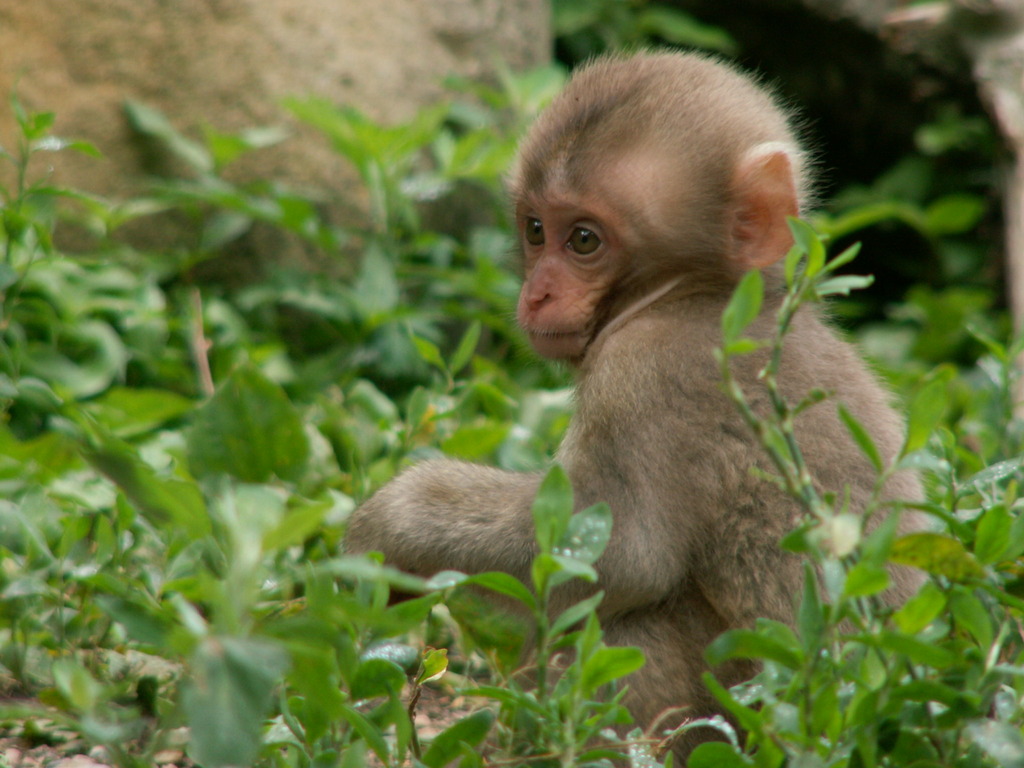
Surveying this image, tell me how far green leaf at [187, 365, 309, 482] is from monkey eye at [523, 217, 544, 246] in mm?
1323

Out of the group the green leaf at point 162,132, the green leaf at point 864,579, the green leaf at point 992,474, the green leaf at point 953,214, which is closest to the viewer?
the green leaf at point 864,579

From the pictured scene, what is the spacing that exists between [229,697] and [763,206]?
7.80 feet

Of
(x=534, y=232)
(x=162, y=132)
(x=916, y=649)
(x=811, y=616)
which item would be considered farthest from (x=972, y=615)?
(x=162, y=132)

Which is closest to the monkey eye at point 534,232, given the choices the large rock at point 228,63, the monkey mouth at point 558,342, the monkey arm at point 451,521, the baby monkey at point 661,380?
the baby monkey at point 661,380

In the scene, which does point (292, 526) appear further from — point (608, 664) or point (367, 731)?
point (608, 664)

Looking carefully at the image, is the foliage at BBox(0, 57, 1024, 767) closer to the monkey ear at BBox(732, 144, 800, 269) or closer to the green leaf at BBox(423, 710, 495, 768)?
the green leaf at BBox(423, 710, 495, 768)

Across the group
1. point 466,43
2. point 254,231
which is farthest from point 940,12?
point 254,231

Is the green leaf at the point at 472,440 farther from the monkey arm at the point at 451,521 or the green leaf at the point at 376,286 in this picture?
the green leaf at the point at 376,286

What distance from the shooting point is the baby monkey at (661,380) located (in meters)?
2.97

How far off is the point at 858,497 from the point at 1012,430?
1647 mm

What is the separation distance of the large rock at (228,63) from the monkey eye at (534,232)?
245cm

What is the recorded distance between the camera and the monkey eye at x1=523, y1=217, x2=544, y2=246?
3783mm

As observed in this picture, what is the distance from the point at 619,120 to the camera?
3480 mm

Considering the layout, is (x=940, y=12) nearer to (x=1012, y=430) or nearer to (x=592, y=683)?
(x=1012, y=430)
